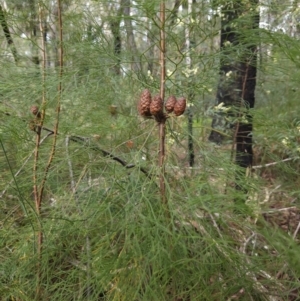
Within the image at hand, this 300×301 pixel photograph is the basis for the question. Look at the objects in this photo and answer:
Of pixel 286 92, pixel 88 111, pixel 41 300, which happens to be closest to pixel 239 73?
pixel 286 92

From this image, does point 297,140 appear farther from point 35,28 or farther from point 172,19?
point 35,28

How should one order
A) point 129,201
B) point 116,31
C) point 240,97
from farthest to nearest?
point 240,97
point 116,31
point 129,201

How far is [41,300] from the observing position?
5.69 feet

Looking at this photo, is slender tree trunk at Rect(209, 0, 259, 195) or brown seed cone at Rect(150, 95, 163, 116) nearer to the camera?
brown seed cone at Rect(150, 95, 163, 116)

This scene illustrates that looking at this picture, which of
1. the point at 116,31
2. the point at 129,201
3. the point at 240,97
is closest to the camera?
the point at 129,201

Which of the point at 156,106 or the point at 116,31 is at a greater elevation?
the point at 116,31

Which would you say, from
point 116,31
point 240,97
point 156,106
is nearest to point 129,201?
point 156,106

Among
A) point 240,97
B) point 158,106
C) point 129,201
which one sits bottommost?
point 129,201

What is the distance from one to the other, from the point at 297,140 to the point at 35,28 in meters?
2.19

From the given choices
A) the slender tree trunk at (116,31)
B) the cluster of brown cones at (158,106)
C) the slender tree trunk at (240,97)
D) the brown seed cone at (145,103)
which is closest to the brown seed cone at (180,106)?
the cluster of brown cones at (158,106)

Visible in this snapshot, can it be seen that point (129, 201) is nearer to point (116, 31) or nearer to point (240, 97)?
point (116, 31)

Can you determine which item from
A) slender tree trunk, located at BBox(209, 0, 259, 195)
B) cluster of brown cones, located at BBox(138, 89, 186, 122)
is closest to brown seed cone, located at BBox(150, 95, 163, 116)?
cluster of brown cones, located at BBox(138, 89, 186, 122)

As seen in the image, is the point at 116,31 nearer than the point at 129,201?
No

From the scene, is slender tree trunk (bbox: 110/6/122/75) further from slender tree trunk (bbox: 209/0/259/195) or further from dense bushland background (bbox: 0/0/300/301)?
slender tree trunk (bbox: 209/0/259/195)
